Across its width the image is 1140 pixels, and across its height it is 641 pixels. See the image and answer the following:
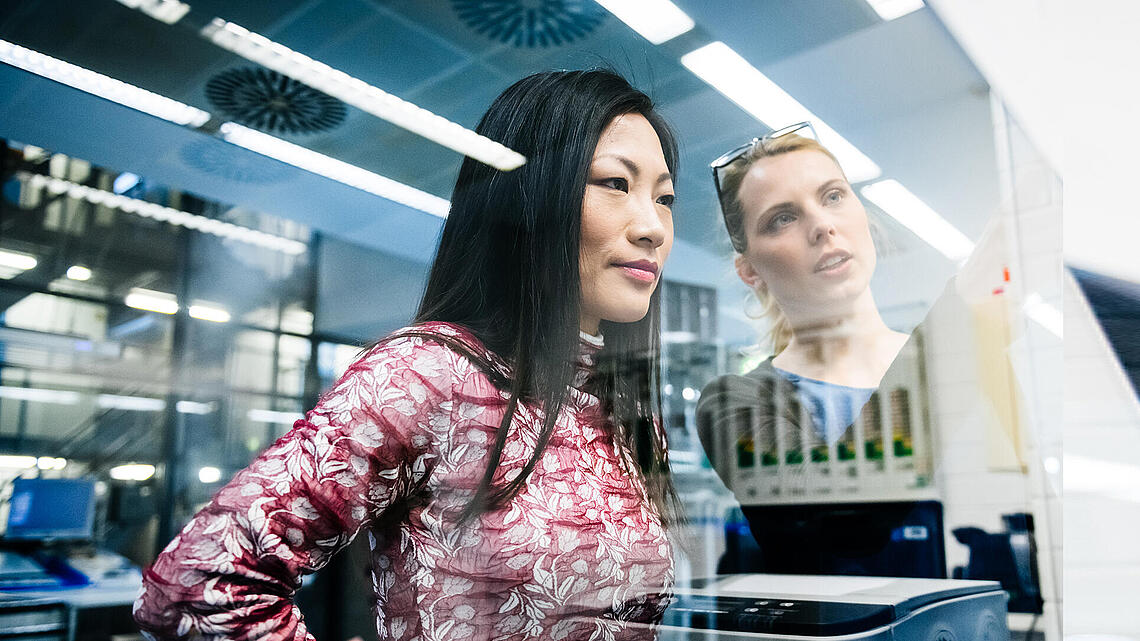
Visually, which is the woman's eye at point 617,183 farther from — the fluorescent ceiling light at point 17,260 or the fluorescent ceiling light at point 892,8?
the fluorescent ceiling light at point 892,8

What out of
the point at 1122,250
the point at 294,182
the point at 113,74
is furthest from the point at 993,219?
the point at 113,74

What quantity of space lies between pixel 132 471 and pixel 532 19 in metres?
0.83

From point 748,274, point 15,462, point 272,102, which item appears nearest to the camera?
point 15,462

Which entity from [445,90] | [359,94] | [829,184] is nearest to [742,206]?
[829,184]

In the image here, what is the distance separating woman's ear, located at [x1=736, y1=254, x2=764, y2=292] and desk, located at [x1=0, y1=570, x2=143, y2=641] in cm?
104

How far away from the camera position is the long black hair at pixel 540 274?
1003mm

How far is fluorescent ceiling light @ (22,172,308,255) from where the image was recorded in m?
0.82

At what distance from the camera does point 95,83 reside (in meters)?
0.88

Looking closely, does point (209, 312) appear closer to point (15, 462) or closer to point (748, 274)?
point (15, 462)

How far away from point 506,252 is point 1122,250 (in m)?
1.55

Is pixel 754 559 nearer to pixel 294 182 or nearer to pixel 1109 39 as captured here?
pixel 294 182

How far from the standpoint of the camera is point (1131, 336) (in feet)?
6.13

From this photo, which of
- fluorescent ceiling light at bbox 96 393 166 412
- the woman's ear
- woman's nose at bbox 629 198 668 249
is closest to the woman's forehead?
the woman's ear

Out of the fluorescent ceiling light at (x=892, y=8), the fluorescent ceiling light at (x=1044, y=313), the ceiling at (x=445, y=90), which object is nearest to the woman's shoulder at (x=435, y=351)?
the ceiling at (x=445, y=90)
